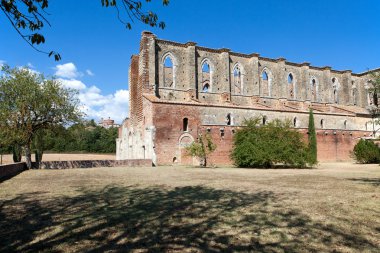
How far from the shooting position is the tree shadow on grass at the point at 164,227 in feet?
14.6

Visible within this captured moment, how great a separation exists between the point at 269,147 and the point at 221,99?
13.3m

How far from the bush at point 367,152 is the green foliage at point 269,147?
372 inches

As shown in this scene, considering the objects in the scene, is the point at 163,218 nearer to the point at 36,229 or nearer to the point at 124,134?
the point at 36,229

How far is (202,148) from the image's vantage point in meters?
A: 25.4

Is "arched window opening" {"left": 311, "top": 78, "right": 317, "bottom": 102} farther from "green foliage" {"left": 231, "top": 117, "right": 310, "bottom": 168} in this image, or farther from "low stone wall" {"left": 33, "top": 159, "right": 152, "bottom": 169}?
"low stone wall" {"left": 33, "top": 159, "right": 152, "bottom": 169}

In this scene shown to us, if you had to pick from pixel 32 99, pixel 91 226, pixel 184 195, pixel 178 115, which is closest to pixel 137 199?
pixel 184 195

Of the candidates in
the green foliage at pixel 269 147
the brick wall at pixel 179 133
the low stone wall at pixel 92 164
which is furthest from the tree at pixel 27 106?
the green foliage at pixel 269 147

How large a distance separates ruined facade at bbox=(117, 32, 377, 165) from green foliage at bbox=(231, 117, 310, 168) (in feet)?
15.6

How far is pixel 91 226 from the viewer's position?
550 centimetres

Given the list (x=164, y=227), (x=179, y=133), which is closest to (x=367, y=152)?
(x=179, y=133)

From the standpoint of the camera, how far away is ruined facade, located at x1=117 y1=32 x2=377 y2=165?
1087 inches

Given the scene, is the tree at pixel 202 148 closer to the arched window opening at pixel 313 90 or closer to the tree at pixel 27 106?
the tree at pixel 27 106

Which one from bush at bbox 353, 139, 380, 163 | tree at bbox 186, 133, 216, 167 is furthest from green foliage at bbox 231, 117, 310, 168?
bush at bbox 353, 139, 380, 163

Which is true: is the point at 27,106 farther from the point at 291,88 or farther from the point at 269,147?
the point at 291,88
